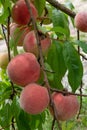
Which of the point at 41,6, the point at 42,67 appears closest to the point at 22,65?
the point at 42,67

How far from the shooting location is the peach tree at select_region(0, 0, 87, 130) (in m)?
0.61

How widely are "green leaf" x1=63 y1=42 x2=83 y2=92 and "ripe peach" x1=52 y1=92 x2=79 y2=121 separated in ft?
0.39

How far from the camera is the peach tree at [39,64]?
1.99ft

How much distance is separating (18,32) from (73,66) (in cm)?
14

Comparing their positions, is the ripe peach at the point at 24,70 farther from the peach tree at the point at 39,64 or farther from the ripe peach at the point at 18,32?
the ripe peach at the point at 18,32

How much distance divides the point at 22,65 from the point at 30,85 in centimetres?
4

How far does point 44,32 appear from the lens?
27.8 inches

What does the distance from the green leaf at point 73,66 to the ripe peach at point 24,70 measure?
170 mm

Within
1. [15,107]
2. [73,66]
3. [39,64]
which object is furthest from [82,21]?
[15,107]

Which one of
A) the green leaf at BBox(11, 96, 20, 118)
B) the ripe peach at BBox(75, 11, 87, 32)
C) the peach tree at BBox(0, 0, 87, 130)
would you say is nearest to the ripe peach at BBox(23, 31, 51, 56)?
the peach tree at BBox(0, 0, 87, 130)

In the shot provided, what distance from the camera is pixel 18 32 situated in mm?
804

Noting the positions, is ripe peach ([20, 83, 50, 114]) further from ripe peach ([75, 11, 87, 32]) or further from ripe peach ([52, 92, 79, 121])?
ripe peach ([75, 11, 87, 32])

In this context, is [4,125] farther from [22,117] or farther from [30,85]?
[30,85]

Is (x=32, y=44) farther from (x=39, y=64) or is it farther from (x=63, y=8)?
(x=63, y=8)
